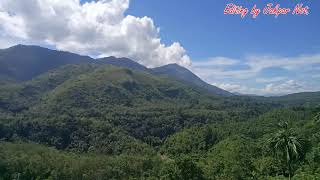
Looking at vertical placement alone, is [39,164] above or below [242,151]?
below

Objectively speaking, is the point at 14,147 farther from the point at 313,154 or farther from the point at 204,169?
the point at 313,154

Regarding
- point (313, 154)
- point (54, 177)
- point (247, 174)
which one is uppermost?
point (313, 154)

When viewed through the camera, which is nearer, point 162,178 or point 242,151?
point 162,178

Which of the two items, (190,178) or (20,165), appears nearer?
(190,178)

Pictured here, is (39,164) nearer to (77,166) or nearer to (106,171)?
(77,166)

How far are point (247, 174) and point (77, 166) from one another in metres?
73.1

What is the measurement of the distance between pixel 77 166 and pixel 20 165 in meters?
19.7

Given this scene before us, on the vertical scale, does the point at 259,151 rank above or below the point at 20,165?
above

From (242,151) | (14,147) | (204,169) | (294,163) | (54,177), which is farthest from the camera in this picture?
(14,147)

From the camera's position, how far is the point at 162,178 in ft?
325

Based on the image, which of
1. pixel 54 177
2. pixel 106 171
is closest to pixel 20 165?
pixel 54 177

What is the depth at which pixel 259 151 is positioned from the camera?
13625 centimetres

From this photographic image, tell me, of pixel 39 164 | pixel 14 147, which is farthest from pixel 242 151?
pixel 14 147

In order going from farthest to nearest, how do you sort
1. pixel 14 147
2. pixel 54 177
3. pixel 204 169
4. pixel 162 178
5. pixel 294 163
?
pixel 14 147
pixel 54 177
pixel 204 169
pixel 162 178
pixel 294 163
